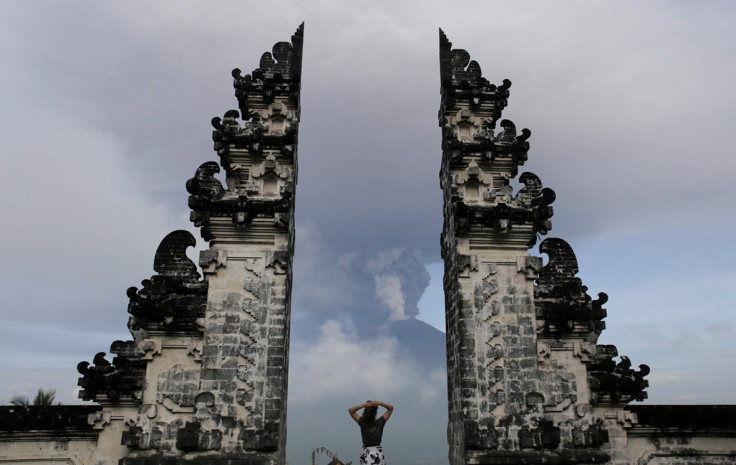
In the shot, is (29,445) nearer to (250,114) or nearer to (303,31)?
(250,114)

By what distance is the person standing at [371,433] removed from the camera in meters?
8.74

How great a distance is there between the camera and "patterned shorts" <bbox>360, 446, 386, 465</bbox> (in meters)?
8.72

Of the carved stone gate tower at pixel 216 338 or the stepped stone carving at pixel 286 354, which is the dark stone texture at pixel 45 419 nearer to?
A: the stepped stone carving at pixel 286 354

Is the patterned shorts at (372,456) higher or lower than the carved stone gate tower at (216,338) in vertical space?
lower

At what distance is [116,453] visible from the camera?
380 inches

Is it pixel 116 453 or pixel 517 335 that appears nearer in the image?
pixel 116 453

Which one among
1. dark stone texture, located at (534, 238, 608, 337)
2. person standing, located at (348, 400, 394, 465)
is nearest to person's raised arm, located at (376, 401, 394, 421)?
person standing, located at (348, 400, 394, 465)

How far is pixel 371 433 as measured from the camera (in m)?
8.89

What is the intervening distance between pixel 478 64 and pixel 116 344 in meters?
10.3

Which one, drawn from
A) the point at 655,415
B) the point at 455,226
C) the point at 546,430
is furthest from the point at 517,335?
the point at 655,415

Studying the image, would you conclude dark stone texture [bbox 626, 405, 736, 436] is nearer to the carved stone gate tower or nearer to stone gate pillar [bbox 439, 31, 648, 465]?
stone gate pillar [bbox 439, 31, 648, 465]

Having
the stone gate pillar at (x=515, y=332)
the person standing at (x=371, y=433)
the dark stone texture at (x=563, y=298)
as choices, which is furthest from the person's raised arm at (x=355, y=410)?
the dark stone texture at (x=563, y=298)

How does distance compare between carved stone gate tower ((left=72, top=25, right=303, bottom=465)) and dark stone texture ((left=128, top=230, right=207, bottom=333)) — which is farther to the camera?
dark stone texture ((left=128, top=230, right=207, bottom=333))

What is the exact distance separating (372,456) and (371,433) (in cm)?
36
